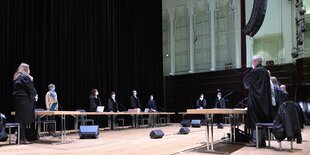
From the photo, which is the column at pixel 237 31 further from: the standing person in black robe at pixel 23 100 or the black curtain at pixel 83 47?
the standing person in black robe at pixel 23 100

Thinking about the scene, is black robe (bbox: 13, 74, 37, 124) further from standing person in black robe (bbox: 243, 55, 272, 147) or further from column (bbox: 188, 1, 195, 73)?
column (bbox: 188, 1, 195, 73)

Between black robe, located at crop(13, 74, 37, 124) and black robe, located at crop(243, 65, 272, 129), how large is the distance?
3746mm

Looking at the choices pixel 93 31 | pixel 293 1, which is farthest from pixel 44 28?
pixel 293 1

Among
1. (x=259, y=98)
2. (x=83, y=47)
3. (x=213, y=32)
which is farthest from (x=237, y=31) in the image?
(x=259, y=98)

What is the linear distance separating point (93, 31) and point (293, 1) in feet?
27.8

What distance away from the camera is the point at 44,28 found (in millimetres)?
10805

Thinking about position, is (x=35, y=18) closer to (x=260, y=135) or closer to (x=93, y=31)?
(x=93, y=31)

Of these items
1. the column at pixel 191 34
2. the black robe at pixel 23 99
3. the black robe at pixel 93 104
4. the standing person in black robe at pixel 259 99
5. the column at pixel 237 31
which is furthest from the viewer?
the column at pixel 191 34

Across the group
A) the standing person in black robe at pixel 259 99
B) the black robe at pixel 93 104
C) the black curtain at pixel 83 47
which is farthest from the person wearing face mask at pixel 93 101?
the standing person in black robe at pixel 259 99

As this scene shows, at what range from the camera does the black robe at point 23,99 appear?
6100 millimetres

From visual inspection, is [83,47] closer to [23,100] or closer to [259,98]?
[23,100]

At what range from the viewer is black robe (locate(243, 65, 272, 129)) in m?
5.07

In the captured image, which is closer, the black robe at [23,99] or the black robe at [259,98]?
the black robe at [259,98]

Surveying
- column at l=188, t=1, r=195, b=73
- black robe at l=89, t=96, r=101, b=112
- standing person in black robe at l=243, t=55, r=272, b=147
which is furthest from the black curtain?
standing person in black robe at l=243, t=55, r=272, b=147
